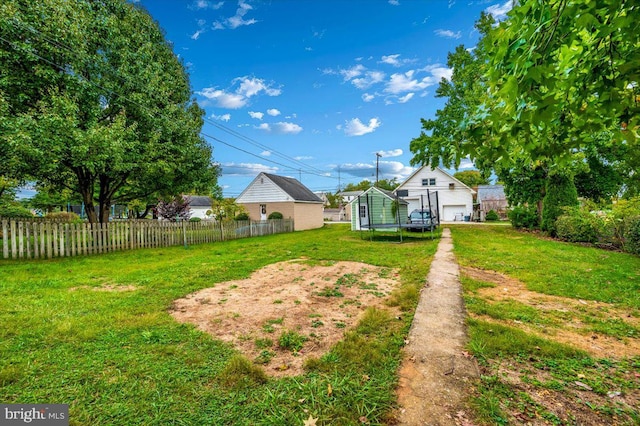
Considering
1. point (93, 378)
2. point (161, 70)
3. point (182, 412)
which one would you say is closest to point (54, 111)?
point (161, 70)

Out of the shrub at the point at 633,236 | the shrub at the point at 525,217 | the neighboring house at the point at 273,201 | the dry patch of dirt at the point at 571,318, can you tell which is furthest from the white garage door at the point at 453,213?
the dry patch of dirt at the point at 571,318

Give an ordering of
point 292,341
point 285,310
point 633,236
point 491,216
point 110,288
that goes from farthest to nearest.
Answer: point 491,216 < point 633,236 < point 110,288 < point 285,310 < point 292,341

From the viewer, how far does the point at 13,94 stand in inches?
356

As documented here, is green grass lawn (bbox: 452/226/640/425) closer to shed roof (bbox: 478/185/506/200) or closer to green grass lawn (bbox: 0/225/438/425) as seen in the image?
green grass lawn (bbox: 0/225/438/425)

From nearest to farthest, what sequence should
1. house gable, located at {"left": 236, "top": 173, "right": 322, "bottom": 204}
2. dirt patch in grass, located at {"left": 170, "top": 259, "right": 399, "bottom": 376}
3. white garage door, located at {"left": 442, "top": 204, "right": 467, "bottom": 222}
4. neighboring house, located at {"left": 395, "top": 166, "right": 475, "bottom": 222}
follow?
dirt patch in grass, located at {"left": 170, "top": 259, "right": 399, "bottom": 376} < house gable, located at {"left": 236, "top": 173, "right": 322, "bottom": 204} < neighboring house, located at {"left": 395, "top": 166, "right": 475, "bottom": 222} < white garage door, located at {"left": 442, "top": 204, "right": 467, "bottom": 222}

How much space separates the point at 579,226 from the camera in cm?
1189

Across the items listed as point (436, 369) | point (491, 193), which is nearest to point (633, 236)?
point (436, 369)

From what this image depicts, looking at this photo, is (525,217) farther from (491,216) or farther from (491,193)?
(491,193)

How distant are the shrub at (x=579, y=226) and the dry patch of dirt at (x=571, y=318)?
8.49 m

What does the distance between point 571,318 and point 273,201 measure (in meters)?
21.6

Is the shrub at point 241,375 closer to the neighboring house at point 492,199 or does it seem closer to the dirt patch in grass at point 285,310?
the dirt patch in grass at point 285,310

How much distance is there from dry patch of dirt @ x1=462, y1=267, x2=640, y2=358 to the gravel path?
0.70 m

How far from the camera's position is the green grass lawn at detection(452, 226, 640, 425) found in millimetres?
2021

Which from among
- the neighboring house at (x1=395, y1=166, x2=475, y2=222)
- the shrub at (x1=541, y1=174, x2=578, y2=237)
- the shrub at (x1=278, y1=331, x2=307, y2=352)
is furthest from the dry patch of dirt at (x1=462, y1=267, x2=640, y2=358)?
the neighboring house at (x1=395, y1=166, x2=475, y2=222)
